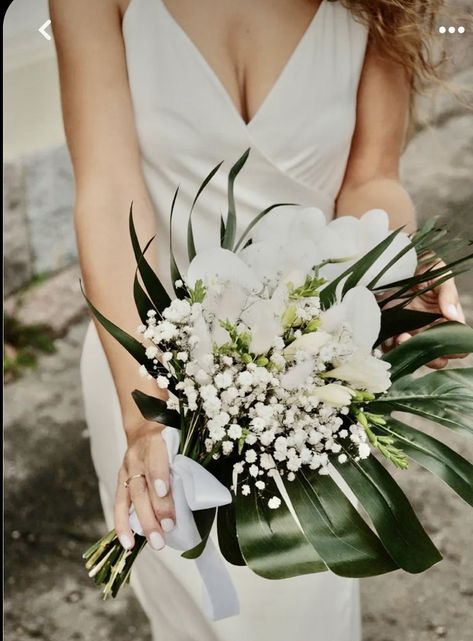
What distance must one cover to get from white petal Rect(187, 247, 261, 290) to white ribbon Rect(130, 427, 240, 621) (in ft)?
0.56

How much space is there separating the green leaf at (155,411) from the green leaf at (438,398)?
0.21 m

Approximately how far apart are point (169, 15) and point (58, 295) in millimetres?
514

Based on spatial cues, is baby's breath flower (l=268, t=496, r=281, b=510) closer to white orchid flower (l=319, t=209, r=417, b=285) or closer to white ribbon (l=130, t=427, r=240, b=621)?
white ribbon (l=130, t=427, r=240, b=621)

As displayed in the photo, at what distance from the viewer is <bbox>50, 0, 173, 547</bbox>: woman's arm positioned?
1.00 meters

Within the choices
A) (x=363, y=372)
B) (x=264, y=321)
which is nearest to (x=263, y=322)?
(x=264, y=321)

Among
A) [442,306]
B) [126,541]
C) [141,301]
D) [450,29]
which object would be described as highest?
[450,29]

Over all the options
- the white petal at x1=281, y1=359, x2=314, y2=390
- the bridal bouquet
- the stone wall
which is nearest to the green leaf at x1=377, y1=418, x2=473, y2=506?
the bridal bouquet

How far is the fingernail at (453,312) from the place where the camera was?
910 mm

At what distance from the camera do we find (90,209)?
40.7 inches

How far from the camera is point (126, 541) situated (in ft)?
2.67

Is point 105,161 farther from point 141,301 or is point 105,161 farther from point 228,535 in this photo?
point 228,535

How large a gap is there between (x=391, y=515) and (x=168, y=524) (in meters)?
0.23

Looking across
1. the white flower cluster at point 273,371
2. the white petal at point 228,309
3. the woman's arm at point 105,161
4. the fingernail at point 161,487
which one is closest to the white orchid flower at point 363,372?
the white flower cluster at point 273,371

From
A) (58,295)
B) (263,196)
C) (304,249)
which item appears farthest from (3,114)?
(304,249)
